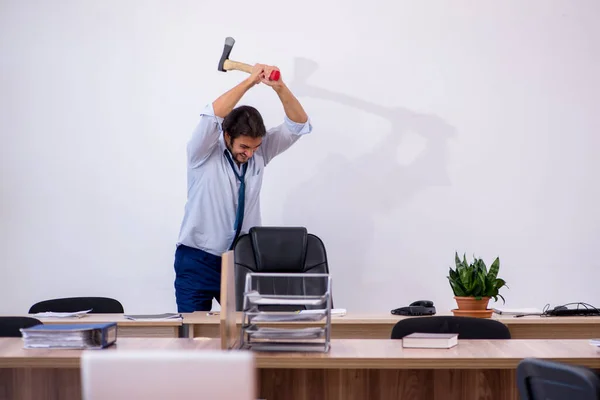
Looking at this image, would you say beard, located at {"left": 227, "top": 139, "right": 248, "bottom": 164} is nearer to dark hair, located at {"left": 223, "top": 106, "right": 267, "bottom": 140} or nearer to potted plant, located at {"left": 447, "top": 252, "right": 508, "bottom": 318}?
dark hair, located at {"left": 223, "top": 106, "right": 267, "bottom": 140}

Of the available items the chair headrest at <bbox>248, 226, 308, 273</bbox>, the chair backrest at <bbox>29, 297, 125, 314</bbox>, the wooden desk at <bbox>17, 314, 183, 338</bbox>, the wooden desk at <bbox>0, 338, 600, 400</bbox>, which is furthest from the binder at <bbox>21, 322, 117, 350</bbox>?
the chair backrest at <bbox>29, 297, 125, 314</bbox>

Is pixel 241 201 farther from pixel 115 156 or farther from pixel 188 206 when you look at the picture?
pixel 115 156

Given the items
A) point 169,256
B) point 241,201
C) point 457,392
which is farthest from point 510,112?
point 457,392

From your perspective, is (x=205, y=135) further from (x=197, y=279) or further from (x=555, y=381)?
(x=555, y=381)

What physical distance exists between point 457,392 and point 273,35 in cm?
Answer: 302

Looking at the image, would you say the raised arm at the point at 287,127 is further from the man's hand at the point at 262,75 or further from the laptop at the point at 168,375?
the laptop at the point at 168,375

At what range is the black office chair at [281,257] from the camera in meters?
3.72

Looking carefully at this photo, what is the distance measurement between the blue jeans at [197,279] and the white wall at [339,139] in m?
0.74

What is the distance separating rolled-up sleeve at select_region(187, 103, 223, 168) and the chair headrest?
0.51m

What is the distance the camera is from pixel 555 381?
1.53 metres

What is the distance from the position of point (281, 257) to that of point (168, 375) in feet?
8.25

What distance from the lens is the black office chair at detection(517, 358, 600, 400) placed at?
1.42m

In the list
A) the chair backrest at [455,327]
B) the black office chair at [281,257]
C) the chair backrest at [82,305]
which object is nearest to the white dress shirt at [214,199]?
the black office chair at [281,257]

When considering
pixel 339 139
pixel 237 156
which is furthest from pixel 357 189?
pixel 237 156
